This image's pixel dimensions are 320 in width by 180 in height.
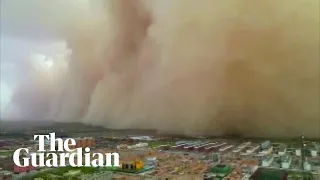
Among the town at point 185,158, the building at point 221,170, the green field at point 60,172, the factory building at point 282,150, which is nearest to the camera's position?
the green field at point 60,172

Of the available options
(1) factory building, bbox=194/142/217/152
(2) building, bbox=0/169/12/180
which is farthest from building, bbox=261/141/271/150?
(2) building, bbox=0/169/12/180

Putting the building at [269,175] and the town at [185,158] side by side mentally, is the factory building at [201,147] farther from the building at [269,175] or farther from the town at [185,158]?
the building at [269,175]

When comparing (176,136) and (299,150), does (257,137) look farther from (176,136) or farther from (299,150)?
(176,136)

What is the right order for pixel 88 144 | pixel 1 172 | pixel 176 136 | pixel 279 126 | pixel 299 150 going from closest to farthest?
pixel 1 172 < pixel 88 144 < pixel 299 150 < pixel 176 136 < pixel 279 126

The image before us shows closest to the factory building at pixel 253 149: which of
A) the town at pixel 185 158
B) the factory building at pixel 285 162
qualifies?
the town at pixel 185 158

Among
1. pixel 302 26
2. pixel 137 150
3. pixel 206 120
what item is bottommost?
pixel 137 150

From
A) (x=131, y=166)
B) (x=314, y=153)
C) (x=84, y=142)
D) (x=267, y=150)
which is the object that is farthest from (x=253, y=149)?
(x=84, y=142)

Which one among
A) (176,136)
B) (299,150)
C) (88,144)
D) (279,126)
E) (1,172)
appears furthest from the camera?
(279,126)

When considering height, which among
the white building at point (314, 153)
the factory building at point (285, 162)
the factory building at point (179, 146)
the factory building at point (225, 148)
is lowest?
the factory building at point (285, 162)

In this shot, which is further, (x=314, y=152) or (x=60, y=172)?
(x=314, y=152)

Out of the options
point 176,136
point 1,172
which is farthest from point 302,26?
point 1,172

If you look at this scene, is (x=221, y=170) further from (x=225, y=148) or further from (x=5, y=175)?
(x=5, y=175)
